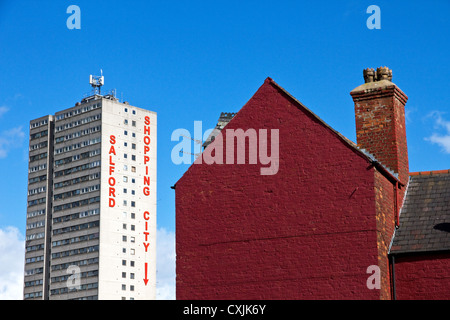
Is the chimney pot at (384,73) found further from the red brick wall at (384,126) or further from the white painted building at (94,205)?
the white painted building at (94,205)

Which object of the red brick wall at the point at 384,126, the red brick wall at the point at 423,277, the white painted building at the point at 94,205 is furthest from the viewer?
the white painted building at the point at 94,205

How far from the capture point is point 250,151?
97.8 feet

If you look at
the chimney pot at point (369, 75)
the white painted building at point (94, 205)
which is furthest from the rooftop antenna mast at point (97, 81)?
the chimney pot at point (369, 75)

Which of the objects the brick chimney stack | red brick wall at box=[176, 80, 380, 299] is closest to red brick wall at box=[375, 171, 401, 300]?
red brick wall at box=[176, 80, 380, 299]

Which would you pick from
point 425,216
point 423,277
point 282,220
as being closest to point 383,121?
point 425,216

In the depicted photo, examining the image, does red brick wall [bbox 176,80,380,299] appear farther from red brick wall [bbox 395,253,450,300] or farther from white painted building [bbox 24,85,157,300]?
white painted building [bbox 24,85,157,300]

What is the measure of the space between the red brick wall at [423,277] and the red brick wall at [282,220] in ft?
5.42

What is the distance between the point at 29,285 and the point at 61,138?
121 ft

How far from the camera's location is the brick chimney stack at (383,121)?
101 ft

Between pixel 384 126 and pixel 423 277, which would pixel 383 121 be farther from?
pixel 423 277

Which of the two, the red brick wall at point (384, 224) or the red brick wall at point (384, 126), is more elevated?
the red brick wall at point (384, 126)

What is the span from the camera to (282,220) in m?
28.4

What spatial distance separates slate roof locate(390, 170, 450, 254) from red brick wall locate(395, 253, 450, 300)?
400mm

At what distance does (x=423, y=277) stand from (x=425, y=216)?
2.58 m
